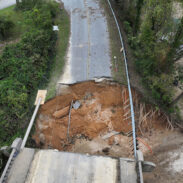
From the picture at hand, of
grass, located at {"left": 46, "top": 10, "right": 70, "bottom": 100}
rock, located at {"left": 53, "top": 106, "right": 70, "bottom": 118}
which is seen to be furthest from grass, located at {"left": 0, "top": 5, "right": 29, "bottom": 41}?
rock, located at {"left": 53, "top": 106, "right": 70, "bottom": 118}

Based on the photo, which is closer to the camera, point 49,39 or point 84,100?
point 84,100

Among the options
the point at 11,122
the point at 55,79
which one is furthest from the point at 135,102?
the point at 11,122

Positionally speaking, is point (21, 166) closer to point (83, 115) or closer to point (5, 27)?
point (83, 115)

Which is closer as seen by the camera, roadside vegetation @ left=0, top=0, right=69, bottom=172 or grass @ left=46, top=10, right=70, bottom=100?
roadside vegetation @ left=0, top=0, right=69, bottom=172

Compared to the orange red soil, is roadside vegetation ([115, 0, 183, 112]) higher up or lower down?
higher up

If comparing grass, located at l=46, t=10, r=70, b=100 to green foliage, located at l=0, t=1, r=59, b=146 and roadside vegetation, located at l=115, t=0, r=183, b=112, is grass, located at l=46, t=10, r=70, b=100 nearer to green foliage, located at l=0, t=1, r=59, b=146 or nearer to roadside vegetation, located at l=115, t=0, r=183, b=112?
green foliage, located at l=0, t=1, r=59, b=146

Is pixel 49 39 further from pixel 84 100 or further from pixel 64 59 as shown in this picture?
pixel 84 100

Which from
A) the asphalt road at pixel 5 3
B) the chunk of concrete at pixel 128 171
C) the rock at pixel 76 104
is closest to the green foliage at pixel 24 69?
the rock at pixel 76 104

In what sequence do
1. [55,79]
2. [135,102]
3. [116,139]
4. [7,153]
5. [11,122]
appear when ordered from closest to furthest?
[7,153] → [11,122] → [116,139] → [135,102] → [55,79]

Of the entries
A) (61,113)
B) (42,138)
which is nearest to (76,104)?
(61,113)
